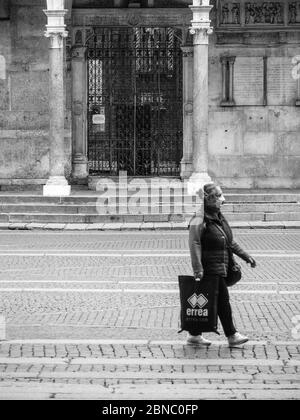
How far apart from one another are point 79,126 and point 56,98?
2.42m

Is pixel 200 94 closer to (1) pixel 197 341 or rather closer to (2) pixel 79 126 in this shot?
(2) pixel 79 126

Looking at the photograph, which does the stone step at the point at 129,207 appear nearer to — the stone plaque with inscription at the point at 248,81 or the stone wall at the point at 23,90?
the stone wall at the point at 23,90

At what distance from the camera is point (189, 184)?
26906 mm

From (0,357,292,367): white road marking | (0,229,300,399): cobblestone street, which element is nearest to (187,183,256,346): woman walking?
(0,229,300,399): cobblestone street

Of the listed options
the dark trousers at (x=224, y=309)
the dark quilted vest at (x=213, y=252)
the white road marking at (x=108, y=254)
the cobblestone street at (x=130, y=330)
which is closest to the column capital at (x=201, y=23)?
the cobblestone street at (x=130, y=330)

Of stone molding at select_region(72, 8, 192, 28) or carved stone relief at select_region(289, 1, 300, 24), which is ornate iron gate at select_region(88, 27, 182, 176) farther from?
carved stone relief at select_region(289, 1, 300, 24)

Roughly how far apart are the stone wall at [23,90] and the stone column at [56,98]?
223cm

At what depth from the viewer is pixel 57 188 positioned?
26781mm

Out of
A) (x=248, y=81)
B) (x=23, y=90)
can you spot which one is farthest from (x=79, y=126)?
(x=248, y=81)

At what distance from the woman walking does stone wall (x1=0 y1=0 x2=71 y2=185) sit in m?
18.1

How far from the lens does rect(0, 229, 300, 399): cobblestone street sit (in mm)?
9852

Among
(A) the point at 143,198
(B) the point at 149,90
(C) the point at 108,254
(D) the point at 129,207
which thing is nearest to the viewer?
(C) the point at 108,254

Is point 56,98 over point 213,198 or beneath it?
over
